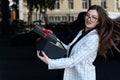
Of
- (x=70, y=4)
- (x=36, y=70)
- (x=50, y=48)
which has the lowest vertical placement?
(x=70, y=4)

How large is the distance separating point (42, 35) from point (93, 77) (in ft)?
2.15

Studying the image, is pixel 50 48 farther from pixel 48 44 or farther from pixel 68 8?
pixel 68 8

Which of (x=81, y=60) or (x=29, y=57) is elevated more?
(x=81, y=60)

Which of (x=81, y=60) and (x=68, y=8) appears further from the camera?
(x=68, y=8)

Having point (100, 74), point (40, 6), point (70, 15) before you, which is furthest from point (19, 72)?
point (70, 15)

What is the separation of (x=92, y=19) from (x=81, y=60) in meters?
0.39

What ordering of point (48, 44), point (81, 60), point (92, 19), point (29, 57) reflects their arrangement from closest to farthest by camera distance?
point (48, 44), point (81, 60), point (92, 19), point (29, 57)

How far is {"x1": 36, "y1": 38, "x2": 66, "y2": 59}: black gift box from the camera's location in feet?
13.7

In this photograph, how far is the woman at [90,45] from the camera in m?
4.29

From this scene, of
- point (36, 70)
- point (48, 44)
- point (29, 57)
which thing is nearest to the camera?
point (48, 44)

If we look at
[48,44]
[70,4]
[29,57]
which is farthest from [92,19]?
[70,4]

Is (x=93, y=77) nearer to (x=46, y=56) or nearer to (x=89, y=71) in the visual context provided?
(x=89, y=71)

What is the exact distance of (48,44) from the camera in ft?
13.8

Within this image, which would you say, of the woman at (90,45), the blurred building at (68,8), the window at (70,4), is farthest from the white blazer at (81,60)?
the window at (70,4)
